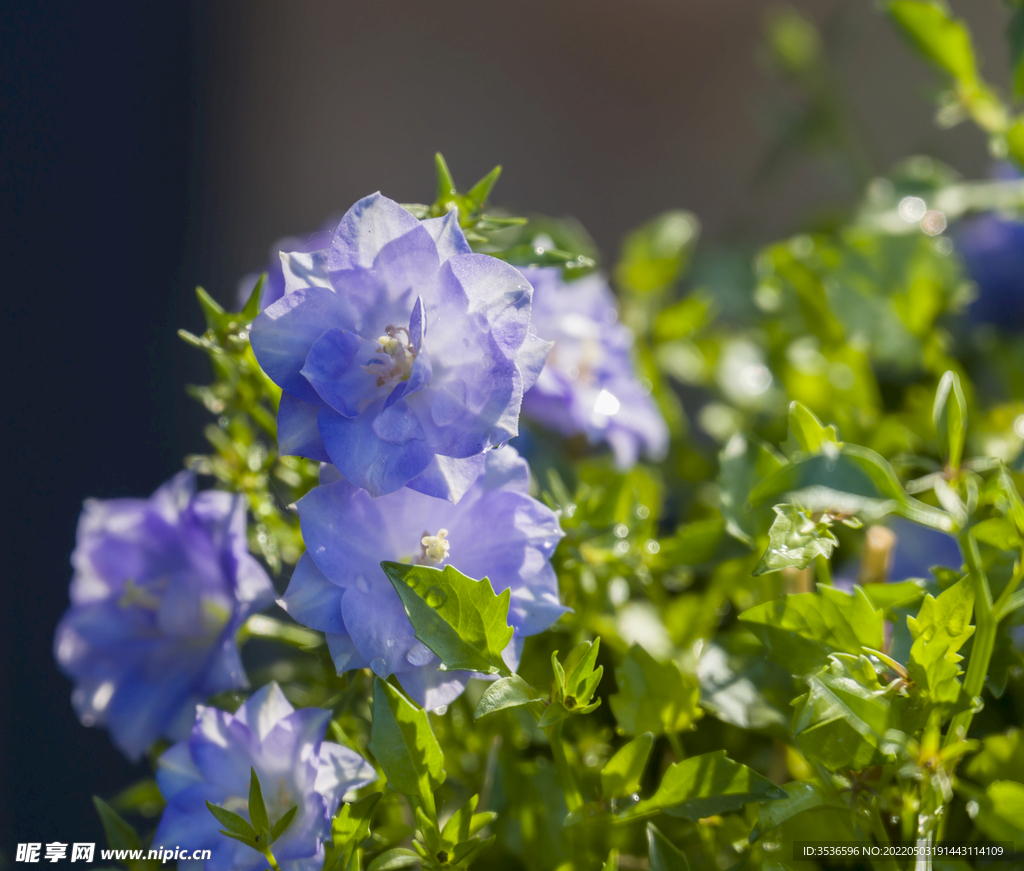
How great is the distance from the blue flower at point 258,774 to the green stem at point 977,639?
25 cm

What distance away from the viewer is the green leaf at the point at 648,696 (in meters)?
0.41

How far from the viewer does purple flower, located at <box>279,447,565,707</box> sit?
0.37m

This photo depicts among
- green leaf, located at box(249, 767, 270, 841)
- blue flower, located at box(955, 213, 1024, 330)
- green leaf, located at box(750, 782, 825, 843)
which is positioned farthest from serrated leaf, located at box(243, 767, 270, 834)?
blue flower, located at box(955, 213, 1024, 330)

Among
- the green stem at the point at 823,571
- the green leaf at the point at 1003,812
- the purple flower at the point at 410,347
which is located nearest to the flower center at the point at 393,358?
the purple flower at the point at 410,347

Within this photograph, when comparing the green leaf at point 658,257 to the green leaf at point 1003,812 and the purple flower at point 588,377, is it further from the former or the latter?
the green leaf at point 1003,812

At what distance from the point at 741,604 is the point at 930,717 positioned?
0.57ft

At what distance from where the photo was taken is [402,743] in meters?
0.36

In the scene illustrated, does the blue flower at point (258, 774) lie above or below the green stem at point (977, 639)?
below

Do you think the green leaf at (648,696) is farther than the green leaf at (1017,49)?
No

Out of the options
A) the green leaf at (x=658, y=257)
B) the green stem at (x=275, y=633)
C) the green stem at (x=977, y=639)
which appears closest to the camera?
the green stem at (x=977, y=639)

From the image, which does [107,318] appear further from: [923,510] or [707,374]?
[923,510]

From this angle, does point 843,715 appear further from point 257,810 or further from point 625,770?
point 257,810

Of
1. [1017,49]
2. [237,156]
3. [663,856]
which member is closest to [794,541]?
[663,856]

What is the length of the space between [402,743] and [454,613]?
6 cm
